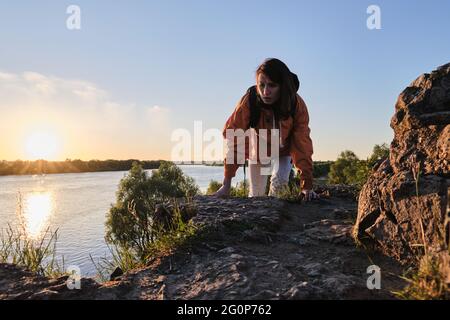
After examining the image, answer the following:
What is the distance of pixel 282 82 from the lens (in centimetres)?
602

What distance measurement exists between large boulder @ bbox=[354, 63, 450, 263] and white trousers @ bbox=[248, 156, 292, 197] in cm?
289

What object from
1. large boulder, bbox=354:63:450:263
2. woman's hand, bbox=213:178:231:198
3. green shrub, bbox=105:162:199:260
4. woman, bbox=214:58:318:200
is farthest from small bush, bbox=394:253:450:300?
green shrub, bbox=105:162:199:260

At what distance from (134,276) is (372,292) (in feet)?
6.64

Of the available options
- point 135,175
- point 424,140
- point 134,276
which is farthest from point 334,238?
point 135,175

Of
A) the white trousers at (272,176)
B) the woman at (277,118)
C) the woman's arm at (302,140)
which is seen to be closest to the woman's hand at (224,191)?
the woman at (277,118)

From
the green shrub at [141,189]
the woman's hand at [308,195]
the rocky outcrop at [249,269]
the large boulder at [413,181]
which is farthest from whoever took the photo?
the green shrub at [141,189]

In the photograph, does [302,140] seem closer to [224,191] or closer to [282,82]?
[282,82]

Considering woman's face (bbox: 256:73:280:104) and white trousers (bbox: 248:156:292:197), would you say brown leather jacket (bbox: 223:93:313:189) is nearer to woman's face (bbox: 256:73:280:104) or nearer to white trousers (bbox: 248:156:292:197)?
woman's face (bbox: 256:73:280:104)

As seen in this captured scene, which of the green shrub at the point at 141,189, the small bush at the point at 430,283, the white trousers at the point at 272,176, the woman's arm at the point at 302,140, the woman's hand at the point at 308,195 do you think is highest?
the woman's arm at the point at 302,140

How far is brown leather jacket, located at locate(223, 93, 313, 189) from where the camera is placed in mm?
6449

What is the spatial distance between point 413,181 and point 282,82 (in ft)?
9.93

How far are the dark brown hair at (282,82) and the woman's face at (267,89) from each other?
0.15ft

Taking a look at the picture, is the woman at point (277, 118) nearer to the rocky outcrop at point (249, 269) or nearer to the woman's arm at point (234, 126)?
the woman's arm at point (234, 126)

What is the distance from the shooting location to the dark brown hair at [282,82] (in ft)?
19.4
